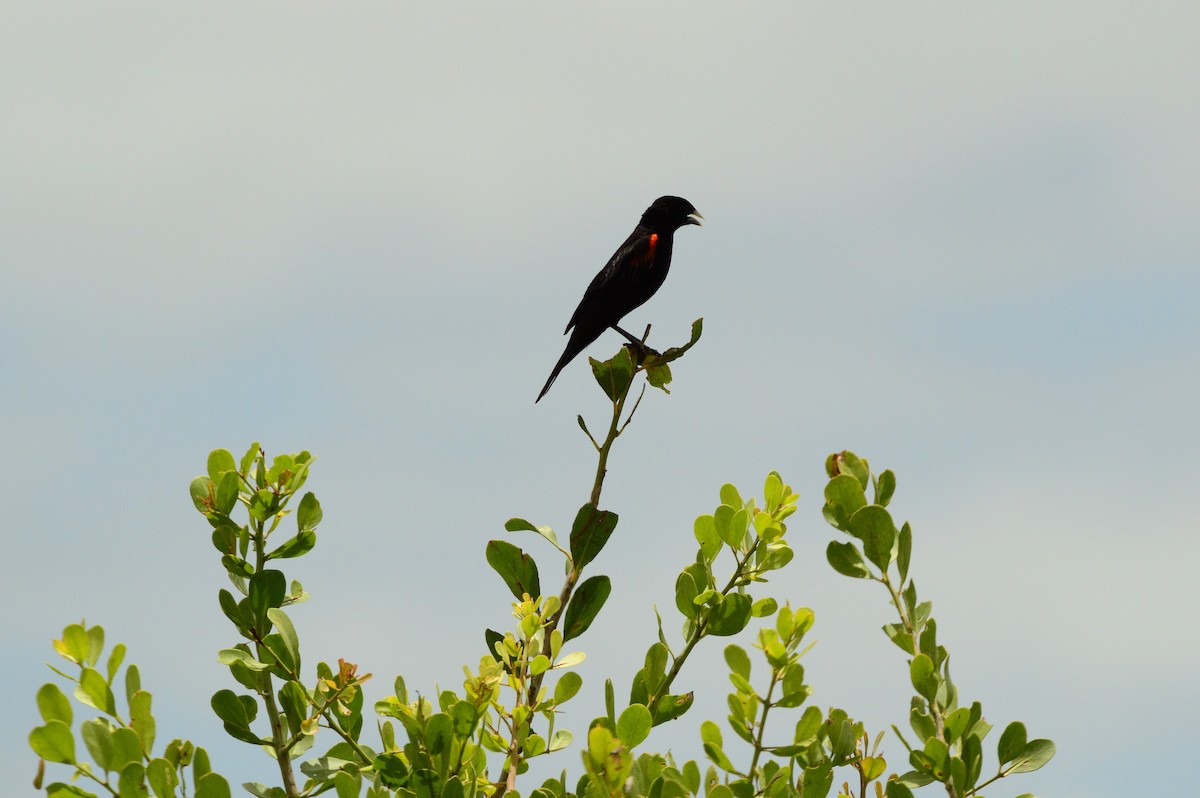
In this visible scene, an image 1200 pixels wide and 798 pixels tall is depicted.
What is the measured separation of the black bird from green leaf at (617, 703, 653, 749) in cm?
517

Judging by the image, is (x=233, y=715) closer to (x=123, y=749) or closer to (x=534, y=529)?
(x=123, y=749)

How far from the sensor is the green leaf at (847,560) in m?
2.79

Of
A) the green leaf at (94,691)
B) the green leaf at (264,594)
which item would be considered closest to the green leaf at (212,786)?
the green leaf at (94,691)

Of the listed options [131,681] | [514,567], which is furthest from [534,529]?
[131,681]

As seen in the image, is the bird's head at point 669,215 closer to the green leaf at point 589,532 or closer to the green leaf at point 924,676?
the green leaf at point 589,532

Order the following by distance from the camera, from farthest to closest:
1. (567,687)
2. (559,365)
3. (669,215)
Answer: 1. (669,215)
2. (559,365)
3. (567,687)

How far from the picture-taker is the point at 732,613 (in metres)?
3.00

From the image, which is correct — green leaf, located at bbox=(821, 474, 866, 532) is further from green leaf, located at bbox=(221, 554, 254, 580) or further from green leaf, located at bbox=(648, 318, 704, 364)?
green leaf, located at bbox=(221, 554, 254, 580)

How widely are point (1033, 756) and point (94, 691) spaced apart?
2261mm

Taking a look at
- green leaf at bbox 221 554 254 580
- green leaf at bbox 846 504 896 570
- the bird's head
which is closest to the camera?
green leaf at bbox 846 504 896 570

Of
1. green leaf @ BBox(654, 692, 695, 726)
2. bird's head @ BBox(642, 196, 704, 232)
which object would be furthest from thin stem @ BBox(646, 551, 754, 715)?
bird's head @ BBox(642, 196, 704, 232)

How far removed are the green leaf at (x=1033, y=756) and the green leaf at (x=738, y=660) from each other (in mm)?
664

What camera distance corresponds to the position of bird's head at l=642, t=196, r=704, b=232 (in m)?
9.49

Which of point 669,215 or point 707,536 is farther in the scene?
point 669,215
